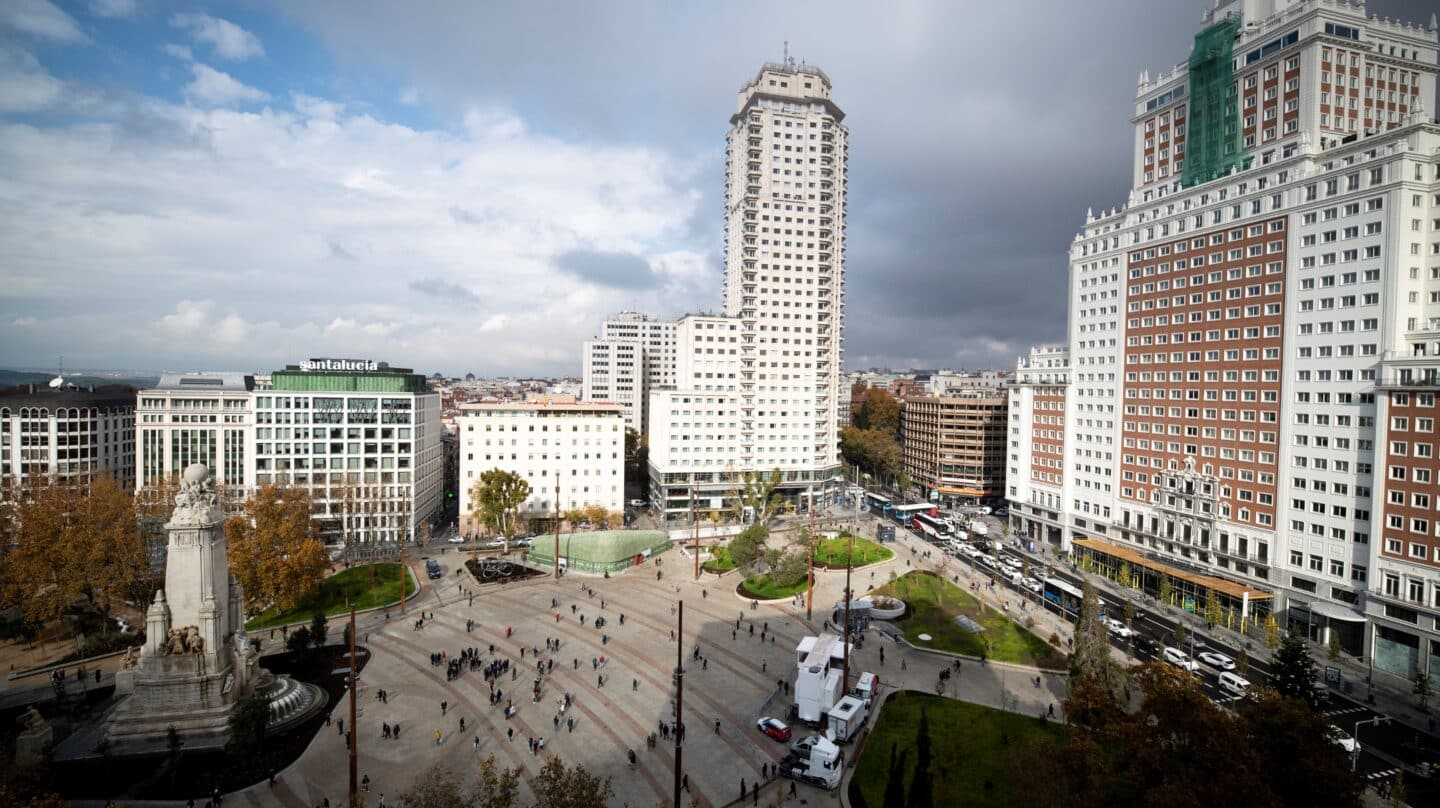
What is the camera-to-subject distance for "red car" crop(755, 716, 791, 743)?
3775 cm

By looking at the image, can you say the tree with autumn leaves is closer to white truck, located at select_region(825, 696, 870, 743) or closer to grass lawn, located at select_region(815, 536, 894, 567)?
white truck, located at select_region(825, 696, 870, 743)

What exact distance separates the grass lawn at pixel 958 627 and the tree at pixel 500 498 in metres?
A: 41.1

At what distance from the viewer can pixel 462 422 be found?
8719 centimetres

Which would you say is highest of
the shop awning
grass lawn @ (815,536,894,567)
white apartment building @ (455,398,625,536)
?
white apartment building @ (455,398,625,536)

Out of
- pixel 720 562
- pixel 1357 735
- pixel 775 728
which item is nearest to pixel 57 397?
pixel 720 562

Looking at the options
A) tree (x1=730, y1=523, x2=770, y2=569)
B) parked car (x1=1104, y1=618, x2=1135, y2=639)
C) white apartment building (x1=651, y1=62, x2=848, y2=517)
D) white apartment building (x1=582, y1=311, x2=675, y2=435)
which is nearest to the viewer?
parked car (x1=1104, y1=618, x2=1135, y2=639)

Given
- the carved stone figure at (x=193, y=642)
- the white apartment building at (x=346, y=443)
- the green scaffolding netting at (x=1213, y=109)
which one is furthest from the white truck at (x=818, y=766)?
the green scaffolding netting at (x=1213, y=109)

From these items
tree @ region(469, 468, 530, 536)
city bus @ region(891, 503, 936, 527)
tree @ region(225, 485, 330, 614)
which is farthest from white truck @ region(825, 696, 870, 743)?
city bus @ region(891, 503, 936, 527)

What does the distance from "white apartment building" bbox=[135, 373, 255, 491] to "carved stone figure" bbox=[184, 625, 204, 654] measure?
159 feet

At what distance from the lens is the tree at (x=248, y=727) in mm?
32556

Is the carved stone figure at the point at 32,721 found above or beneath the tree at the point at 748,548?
beneath

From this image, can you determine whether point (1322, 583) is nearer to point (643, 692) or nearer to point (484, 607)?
point (643, 692)

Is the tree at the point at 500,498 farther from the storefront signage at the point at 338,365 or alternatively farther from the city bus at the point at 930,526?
the city bus at the point at 930,526

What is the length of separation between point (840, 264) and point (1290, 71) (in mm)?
57102
